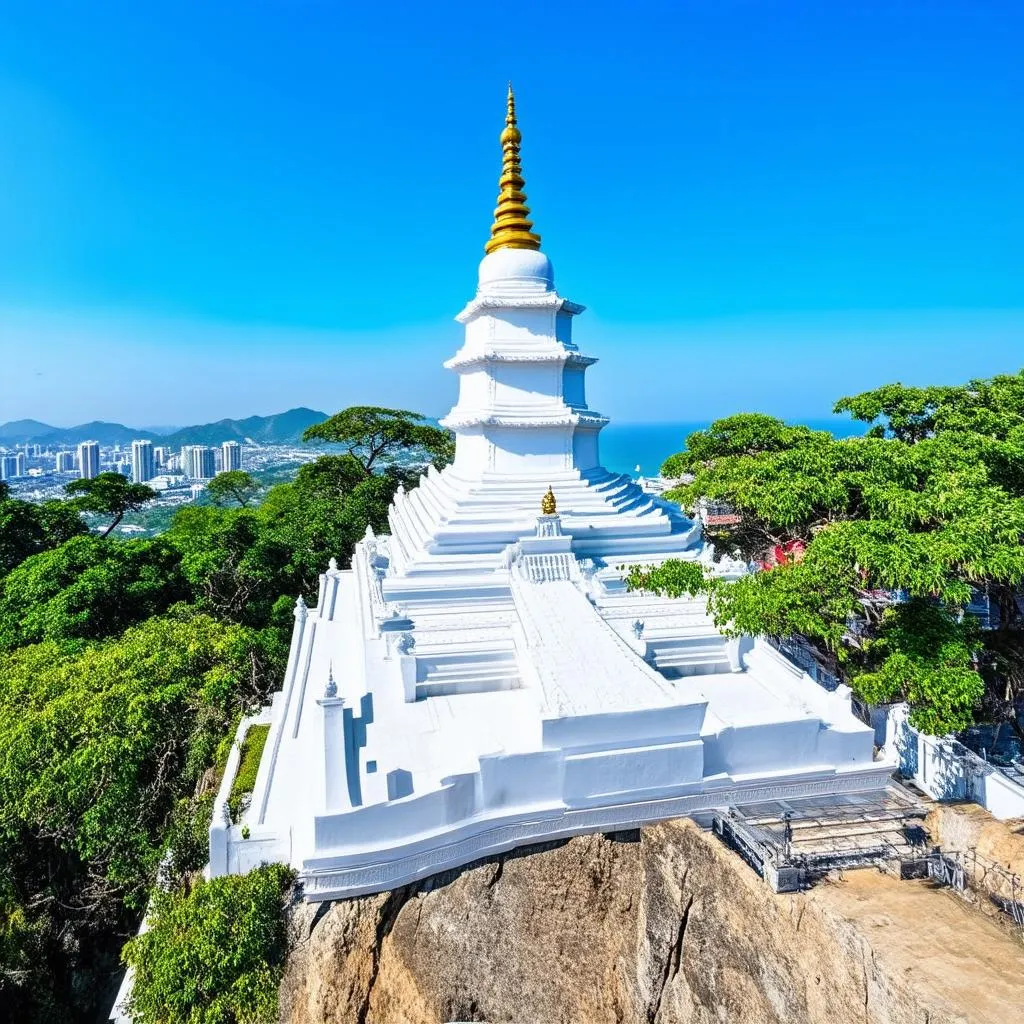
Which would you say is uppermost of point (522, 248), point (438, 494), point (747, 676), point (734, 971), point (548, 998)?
point (522, 248)

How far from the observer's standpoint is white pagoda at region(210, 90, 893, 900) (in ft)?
32.7

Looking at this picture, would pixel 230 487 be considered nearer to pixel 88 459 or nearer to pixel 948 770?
pixel 948 770

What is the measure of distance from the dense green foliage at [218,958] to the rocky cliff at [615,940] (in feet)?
1.14

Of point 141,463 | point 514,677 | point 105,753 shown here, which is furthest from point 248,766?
point 141,463

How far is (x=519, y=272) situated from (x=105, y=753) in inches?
581

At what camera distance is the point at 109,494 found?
34.2 m

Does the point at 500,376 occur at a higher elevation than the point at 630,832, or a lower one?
higher

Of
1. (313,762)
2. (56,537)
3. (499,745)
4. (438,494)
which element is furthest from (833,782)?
(56,537)

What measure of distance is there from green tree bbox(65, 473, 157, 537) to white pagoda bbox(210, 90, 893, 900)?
19034 mm

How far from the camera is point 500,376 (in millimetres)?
18391

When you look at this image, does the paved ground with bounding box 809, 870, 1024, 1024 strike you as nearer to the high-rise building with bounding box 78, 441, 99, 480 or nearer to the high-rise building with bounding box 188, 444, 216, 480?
the high-rise building with bounding box 78, 441, 99, 480

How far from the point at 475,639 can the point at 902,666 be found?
7.73 meters

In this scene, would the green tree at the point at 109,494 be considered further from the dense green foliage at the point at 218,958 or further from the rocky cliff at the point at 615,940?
the rocky cliff at the point at 615,940

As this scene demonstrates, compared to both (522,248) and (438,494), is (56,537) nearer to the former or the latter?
(438,494)
